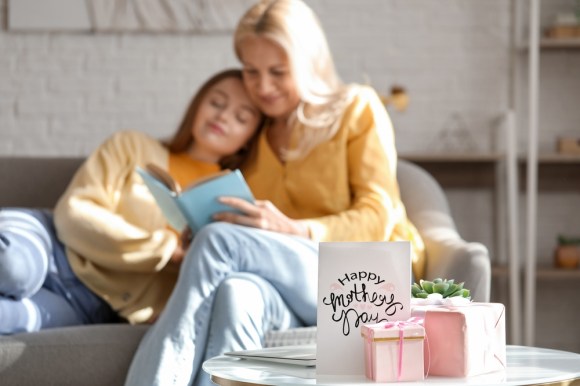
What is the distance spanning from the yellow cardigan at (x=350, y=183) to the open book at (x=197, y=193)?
25 cm

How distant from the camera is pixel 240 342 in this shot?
6.56ft

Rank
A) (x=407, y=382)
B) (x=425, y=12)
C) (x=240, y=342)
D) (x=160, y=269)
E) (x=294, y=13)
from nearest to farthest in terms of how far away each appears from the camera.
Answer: (x=407, y=382) → (x=240, y=342) → (x=160, y=269) → (x=294, y=13) → (x=425, y=12)

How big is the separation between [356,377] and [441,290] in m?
0.23

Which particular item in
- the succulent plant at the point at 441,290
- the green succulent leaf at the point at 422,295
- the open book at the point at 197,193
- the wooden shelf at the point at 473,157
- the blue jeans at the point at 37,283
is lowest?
the blue jeans at the point at 37,283

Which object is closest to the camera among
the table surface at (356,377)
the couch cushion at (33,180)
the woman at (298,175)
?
the table surface at (356,377)

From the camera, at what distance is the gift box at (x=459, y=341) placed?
1345mm

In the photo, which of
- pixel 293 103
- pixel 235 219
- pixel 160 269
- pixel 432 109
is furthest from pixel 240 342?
pixel 432 109

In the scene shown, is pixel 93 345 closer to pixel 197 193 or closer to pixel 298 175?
pixel 197 193

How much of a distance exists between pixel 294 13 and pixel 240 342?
114 cm

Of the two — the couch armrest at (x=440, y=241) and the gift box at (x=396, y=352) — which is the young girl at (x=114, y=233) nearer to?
the couch armrest at (x=440, y=241)

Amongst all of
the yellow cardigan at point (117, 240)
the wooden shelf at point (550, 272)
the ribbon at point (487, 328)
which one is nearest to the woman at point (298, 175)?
the yellow cardigan at point (117, 240)

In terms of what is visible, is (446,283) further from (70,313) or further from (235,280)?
(70,313)

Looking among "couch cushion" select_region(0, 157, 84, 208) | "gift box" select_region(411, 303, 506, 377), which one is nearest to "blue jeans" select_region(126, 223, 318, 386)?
"gift box" select_region(411, 303, 506, 377)

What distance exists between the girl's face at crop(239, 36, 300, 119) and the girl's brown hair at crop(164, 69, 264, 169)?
0.31ft
